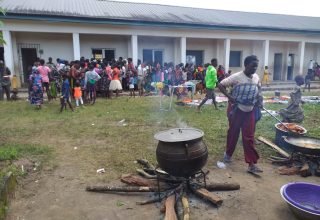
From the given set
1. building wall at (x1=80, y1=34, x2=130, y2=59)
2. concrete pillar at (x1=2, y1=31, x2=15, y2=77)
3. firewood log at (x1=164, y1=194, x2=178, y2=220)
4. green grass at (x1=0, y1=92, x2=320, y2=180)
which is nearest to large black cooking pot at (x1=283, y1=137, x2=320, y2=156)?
green grass at (x1=0, y1=92, x2=320, y2=180)

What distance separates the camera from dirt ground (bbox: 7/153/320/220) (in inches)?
135

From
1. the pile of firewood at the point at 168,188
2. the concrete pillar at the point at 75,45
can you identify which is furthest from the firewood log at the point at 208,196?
the concrete pillar at the point at 75,45

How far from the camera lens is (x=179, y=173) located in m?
3.67

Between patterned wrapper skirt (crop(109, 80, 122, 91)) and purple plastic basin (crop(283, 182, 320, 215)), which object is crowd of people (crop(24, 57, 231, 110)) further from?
purple plastic basin (crop(283, 182, 320, 215))

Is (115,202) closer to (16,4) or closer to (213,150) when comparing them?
(213,150)

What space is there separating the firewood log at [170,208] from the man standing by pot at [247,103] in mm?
1618

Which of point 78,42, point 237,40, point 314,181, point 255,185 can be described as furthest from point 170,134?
point 237,40

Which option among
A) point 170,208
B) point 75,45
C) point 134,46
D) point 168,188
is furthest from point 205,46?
point 170,208

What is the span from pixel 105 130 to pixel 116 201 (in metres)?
3.54

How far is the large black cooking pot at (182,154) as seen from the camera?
11.7 feet

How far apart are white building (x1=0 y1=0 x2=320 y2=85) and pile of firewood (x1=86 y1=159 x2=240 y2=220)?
10.7m

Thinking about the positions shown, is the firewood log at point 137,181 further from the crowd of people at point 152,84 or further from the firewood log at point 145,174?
the crowd of people at point 152,84

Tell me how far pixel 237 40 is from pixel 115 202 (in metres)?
17.1

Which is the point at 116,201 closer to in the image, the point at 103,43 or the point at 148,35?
the point at 148,35
